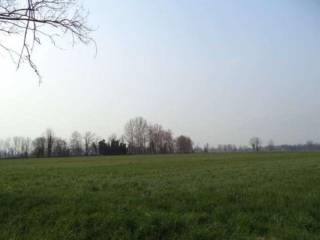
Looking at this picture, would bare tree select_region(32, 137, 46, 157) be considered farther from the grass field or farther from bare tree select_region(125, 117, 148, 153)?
the grass field

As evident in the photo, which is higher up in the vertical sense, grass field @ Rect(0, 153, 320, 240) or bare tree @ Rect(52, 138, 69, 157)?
bare tree @ Rect(52, 138, 69, 157)

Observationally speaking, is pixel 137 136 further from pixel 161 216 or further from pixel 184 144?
pixel 161 216

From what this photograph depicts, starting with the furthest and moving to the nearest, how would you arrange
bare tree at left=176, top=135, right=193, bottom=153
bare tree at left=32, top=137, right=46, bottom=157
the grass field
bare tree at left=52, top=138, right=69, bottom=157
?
bare tree at left=176, top=135, right=193, bottom=153
bare tree at left=52, top=138, right=69, bottom=157
bare tree at left=32, top=137, right=46, bottom=157
the grass field

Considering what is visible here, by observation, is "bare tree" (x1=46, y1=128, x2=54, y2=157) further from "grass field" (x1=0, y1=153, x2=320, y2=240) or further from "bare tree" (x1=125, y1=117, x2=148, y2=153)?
"grass field" (x1=0, y1=153, x2=320, y2=240)

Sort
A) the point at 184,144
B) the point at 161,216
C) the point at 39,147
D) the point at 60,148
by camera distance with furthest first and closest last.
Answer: the point at 184,144, the point at 60,148, the point at 39,147, the point at 161,216

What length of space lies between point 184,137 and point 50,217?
17086 cm

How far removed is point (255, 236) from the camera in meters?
7.30

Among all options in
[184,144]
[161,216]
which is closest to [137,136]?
[184,144]

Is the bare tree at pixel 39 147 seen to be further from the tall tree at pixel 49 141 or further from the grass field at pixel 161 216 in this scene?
the grass field at pixel 161 216

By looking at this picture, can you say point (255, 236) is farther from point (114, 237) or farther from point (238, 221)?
point (114, 237)

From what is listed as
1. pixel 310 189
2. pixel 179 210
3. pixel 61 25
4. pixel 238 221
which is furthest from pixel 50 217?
pixel 310 189

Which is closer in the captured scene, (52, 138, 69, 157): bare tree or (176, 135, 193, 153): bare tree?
(52, 138, 69, 157): bare tree

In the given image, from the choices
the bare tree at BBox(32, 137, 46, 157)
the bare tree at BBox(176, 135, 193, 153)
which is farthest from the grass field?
the bare tree at BBox(176, 135, 193, 153)

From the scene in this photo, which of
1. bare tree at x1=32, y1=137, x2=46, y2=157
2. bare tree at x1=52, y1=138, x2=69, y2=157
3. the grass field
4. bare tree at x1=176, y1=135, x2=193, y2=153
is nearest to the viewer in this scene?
the grass field
